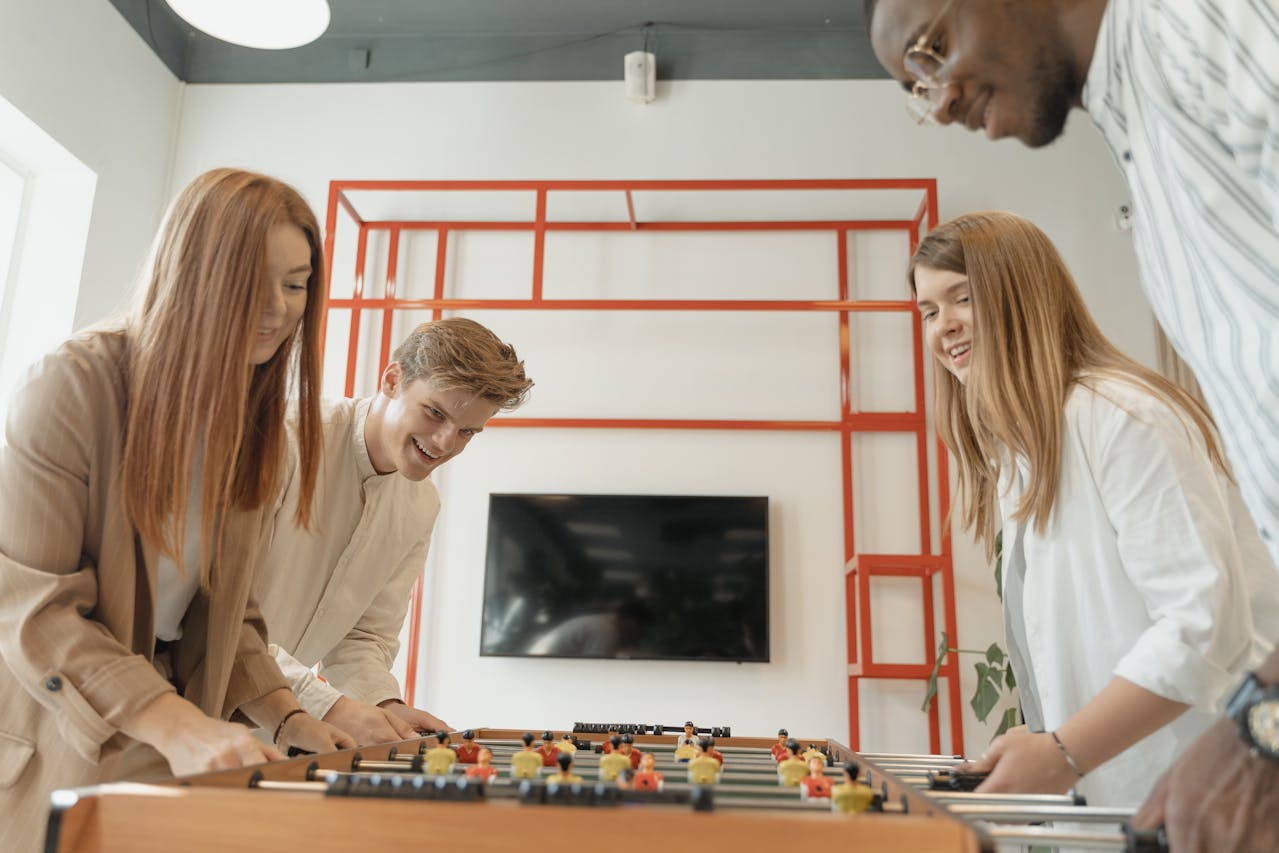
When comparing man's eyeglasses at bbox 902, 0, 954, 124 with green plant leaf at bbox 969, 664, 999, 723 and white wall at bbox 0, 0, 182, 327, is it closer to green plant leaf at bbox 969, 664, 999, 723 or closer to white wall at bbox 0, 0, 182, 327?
green plant leaf at bbox 969, 664, 999, 723

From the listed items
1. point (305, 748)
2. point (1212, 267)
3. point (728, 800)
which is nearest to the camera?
point (1212, 267)

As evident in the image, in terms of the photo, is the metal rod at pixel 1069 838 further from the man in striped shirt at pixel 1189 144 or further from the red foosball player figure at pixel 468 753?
the red foosball player figure at pixel 468 753

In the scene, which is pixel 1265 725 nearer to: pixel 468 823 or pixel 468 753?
pixel 468 823

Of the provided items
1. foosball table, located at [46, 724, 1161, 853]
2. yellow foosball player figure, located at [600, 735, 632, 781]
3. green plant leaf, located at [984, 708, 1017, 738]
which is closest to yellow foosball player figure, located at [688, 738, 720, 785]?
yellow foosball player figure, located at [600, 735, 632, 781]

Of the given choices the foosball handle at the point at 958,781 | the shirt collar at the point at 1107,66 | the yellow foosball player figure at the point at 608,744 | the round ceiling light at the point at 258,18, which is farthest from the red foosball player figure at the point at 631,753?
the round ceiling light at the point at 258,18

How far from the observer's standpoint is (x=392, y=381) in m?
2.38

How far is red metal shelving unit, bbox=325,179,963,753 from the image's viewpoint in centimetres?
378

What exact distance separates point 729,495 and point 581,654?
852 mm

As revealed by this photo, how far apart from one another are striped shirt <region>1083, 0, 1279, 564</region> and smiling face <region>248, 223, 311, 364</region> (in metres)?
1.12

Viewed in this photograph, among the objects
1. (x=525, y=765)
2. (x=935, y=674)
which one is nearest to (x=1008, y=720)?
(x=935, y=674)

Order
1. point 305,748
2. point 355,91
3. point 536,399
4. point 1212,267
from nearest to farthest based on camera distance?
point 1212,267 < point 305,748 < point 536,399 < point 355,91

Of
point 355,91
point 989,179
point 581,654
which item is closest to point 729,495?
point 581,654

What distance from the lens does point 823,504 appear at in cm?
407

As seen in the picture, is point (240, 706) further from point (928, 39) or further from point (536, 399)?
point (536, 399)
